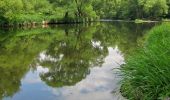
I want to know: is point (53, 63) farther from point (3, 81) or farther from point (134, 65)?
point (134, 65)

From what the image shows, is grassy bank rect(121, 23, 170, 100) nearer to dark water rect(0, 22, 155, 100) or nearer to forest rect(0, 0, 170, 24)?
→ dark water rect(0, 22, 155, 100)

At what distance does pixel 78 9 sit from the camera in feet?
309

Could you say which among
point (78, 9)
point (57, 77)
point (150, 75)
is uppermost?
point (150, 75)

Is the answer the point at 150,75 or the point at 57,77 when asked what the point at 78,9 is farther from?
the point at 150,75

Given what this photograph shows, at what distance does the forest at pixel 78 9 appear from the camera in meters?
66.8

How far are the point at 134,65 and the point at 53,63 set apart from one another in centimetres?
1306

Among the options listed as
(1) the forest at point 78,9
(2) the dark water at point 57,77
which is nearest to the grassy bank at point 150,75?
(2) the dark water at point 57,77

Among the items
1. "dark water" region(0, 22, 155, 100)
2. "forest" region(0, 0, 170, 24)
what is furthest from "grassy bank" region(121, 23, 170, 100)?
"forest" region(0, 0, 170, 24)

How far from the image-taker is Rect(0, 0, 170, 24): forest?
6681 cm

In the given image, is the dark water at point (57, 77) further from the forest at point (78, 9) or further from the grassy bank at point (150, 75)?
the forest at point (78, 9)

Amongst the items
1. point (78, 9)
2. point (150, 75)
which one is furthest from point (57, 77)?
point (78, 9)

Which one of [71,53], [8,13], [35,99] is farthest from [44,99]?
[8,13]

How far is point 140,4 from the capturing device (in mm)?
115000

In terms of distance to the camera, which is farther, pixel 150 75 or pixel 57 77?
pixel 57 77
